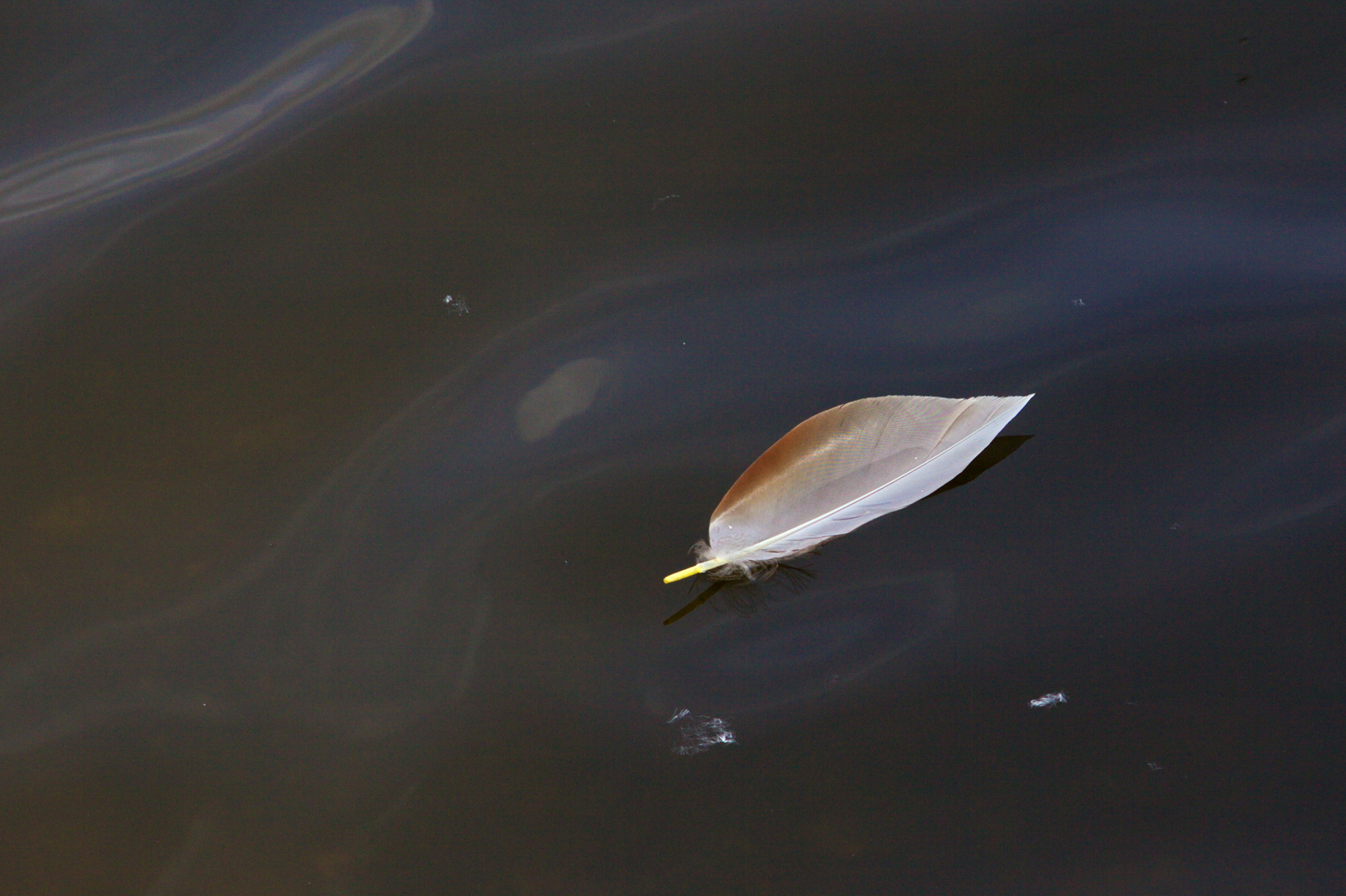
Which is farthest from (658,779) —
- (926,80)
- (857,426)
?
(926,80)

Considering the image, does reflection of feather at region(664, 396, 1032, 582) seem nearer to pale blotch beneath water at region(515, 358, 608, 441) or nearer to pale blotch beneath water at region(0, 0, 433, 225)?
pale blotch beneath water at region(515, 358, 608, 441)

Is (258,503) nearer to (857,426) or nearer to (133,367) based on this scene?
(133,367)

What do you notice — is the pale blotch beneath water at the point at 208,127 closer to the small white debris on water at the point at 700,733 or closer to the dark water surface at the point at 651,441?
the dark water surface at the point at 651,441

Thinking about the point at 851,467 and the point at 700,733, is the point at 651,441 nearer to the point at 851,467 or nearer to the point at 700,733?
the point at 851,467

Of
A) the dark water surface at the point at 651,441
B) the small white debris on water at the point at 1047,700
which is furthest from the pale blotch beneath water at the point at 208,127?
the small white debris on water at the point at 1047,700

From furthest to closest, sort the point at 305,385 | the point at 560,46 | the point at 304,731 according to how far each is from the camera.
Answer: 1. the point at 560,46
2. the point at 305,385
3. the point at 304,731

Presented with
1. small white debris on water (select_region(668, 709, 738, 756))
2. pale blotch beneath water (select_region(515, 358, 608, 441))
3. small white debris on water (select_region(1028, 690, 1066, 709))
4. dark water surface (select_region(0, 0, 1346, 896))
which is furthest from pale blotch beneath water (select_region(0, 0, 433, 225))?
small white debris on water (select_region(1028, 690, 1066, 709))

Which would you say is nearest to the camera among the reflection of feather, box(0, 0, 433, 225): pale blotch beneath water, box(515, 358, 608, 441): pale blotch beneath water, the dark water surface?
the dark water surface
